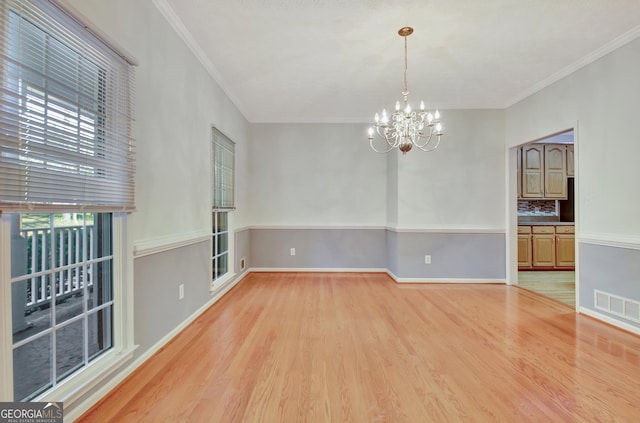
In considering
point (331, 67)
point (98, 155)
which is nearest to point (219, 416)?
point (98, 155)

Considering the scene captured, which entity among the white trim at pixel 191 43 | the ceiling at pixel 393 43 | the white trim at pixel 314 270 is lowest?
the white trim at pixel 314 270

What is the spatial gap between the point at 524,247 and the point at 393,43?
4637 mm

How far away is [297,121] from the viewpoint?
484cm

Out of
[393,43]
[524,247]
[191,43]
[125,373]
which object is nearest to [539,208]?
[524,247]

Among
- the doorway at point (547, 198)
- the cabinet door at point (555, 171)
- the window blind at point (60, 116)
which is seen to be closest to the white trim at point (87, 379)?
the window blind at point (60, 116)

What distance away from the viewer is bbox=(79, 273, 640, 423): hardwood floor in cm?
154

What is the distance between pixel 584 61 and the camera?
2.94 m

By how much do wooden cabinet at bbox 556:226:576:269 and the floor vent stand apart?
9.12ft

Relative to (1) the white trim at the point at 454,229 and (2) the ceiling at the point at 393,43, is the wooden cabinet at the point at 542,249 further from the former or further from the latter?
(2) the ceiling at the point at 393,43

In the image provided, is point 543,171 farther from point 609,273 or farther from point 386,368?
point 386,368

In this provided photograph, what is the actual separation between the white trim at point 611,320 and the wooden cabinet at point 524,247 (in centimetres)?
236

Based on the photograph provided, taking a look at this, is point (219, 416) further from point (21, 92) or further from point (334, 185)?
point (334, 185)

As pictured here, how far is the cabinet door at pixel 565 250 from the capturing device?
17.0ft

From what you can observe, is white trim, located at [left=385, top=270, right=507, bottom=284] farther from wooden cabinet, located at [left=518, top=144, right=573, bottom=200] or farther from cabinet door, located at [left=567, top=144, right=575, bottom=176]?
cabinet door, located at [left=567, top=144, right=575, bottom=176]
